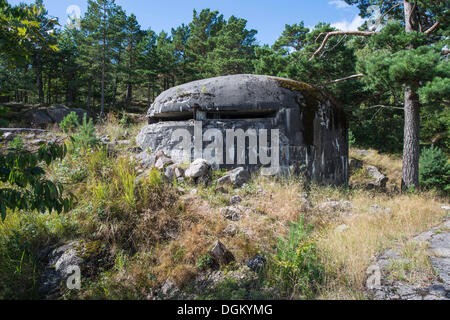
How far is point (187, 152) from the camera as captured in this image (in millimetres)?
4812

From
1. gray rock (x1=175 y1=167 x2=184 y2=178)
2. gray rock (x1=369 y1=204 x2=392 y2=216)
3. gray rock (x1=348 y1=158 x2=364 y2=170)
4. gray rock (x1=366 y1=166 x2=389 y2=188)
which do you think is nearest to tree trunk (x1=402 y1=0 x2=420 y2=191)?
gray rock (x1=366 y1=166 x2=389 y2=188)

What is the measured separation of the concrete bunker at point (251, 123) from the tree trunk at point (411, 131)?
3082 mm

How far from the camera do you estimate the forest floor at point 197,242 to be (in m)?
2.05

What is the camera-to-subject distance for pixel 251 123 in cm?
471

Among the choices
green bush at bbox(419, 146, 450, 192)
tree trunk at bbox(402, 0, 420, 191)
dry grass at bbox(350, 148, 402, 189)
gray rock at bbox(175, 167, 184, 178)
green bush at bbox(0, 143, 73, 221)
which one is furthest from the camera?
dry grass at bbox(350, 148, 402, 189)

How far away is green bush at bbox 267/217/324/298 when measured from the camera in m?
1.99

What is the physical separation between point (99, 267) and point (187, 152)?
113 inches

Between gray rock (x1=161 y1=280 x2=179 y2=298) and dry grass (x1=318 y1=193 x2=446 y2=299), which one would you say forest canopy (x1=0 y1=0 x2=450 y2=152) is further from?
dry grass (x1=318 y1=193 x2=446 y2=299)

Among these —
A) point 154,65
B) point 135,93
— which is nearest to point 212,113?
point 154,65

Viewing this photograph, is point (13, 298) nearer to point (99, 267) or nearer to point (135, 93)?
point (99, 267)

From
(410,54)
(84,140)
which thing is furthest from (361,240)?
(84,140)

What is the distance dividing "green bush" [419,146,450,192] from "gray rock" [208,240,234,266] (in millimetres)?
8340

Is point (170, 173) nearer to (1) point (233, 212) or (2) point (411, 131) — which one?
(1) point (233, 212)

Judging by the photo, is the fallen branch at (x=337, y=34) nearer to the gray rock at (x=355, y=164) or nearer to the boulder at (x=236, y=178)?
the gray rock at (x=355, y=164)
